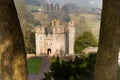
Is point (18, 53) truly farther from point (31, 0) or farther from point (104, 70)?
point (31, 0)

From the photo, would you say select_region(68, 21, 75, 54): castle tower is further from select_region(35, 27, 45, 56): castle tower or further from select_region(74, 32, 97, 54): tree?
select_region(35, 27, 45, 56): castle tower

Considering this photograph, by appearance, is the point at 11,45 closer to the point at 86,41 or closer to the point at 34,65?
the point at 34,65

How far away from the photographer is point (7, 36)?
257cm

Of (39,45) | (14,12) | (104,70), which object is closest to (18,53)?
(14,12)

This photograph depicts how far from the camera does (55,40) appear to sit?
23969 mm

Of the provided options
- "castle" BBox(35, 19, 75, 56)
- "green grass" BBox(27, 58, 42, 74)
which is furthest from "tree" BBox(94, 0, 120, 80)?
"castle" BBox(35, 19, 75, 56)

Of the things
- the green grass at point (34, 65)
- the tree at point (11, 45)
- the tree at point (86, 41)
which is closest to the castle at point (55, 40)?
the tree at point (86, 41)

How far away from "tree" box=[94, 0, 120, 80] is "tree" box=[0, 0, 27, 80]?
0.62 metres

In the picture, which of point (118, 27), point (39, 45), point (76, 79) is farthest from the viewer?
point (39, 45)

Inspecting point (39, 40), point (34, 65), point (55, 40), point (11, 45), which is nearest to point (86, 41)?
point (55, 40)

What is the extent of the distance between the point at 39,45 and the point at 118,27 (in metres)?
21.3

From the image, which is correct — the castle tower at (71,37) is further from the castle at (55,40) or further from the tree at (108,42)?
the tree at (108,42)

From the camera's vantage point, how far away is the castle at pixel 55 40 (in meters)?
23.7

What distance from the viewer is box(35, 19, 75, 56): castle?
933 inches
